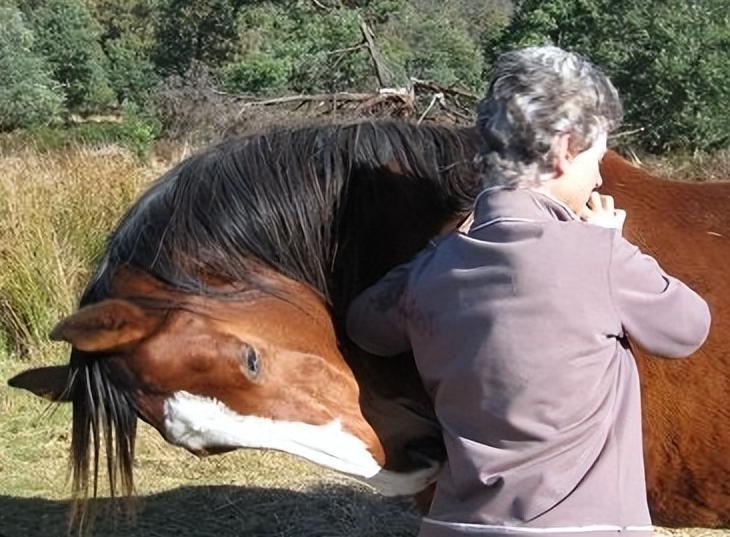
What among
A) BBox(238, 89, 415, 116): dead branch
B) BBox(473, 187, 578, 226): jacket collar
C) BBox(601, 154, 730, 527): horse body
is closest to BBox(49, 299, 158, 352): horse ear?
BBox(473, 187, 578, 226): jacket collar

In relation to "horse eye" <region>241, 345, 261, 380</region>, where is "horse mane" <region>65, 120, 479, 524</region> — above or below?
above

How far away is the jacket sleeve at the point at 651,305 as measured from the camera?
1.65 m

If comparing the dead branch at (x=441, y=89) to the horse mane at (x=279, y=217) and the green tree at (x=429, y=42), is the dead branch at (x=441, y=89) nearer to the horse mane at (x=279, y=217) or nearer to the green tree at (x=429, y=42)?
the horse mane at (x=279, y=217)

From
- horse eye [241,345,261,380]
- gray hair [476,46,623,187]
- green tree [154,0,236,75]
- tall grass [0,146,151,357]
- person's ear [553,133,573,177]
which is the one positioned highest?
gray hair [476,46,623,187]

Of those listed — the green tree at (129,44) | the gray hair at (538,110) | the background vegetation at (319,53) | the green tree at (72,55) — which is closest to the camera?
the gray hair at (538,110)

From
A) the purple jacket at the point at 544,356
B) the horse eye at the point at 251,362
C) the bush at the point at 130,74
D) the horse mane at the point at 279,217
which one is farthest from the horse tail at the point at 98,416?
the bush at the point at 130,74

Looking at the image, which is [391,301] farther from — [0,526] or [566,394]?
[0,526]

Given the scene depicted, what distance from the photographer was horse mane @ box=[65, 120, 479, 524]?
204 cm

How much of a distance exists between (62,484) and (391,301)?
10.5 ft

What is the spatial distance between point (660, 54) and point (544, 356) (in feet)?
54.0

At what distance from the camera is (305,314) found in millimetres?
2062

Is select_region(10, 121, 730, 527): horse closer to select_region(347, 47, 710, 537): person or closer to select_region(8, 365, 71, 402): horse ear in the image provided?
select_region(8, 365, 71, 402): horse ear

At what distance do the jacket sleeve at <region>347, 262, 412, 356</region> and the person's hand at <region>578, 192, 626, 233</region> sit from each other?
363 mm

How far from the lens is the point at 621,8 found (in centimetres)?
1878
